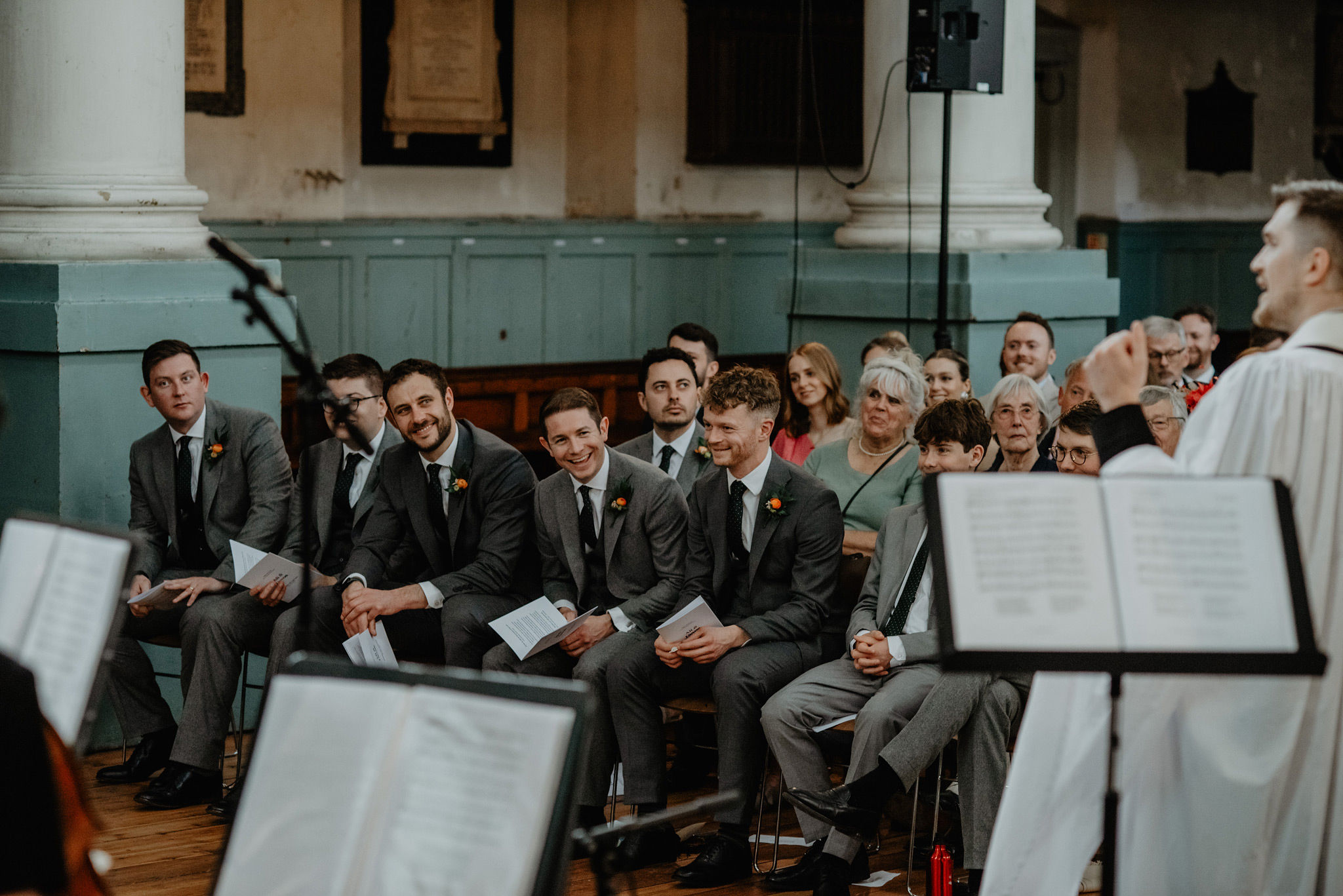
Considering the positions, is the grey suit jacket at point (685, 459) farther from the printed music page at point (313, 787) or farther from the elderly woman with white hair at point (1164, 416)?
the printed music page at point (313, 787)

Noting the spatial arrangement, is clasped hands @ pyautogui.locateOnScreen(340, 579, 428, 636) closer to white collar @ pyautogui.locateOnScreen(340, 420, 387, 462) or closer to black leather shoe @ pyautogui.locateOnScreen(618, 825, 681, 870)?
white collar @ pyautogui.locateOnScreen(340, 420, 387, 462)

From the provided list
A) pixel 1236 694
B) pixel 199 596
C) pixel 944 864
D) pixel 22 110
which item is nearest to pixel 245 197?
pixel 22 110

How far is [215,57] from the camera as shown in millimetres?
9273

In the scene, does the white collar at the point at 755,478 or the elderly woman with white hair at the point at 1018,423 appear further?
the elderly woman with white hair at the point at 1018,423

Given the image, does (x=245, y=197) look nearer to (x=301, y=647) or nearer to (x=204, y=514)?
(x=204, y=514)

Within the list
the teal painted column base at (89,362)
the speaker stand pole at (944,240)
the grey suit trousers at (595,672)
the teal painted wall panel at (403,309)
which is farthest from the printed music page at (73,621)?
the teal painted wall panel at (403,309)

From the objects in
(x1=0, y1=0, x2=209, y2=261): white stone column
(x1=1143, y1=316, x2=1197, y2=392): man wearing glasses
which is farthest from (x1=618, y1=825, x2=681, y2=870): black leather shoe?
(x1=1143, y1=316, x2=1197, y2=392): man wearing glasses

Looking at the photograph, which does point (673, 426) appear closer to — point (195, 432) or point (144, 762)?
point (195, 432)

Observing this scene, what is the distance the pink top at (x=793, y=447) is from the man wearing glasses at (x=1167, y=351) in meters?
1.67

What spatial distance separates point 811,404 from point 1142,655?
378 cm

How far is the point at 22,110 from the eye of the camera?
5.75 m

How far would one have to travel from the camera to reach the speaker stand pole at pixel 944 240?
7176mm

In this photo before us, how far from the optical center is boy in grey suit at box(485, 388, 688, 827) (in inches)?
198

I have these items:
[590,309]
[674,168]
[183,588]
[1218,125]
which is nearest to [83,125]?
[183,588]
